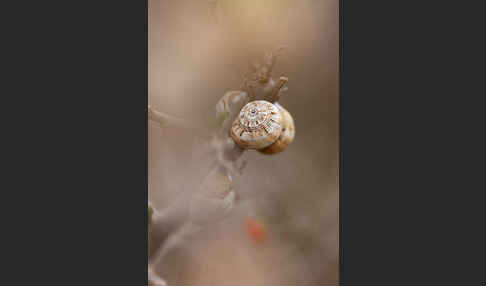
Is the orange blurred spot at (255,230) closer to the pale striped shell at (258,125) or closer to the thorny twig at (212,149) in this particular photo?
the thorny twig at (212,149)

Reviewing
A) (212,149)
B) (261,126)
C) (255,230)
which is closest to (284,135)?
(261,126)

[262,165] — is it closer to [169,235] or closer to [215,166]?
[215,166]

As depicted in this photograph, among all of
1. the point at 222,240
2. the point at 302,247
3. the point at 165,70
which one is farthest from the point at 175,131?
the point at 302,247

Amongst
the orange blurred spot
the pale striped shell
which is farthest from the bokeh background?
the pale striped shell

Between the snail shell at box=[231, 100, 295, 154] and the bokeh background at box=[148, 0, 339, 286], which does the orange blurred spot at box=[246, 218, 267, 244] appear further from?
the snail shell at box=[231, 100, 295, 154]

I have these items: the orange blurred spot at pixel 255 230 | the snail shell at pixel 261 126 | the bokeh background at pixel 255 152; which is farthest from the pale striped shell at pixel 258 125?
the orange blurred spot at pixel 255 230

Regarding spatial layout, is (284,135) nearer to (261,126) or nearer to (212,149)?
(261,126)
